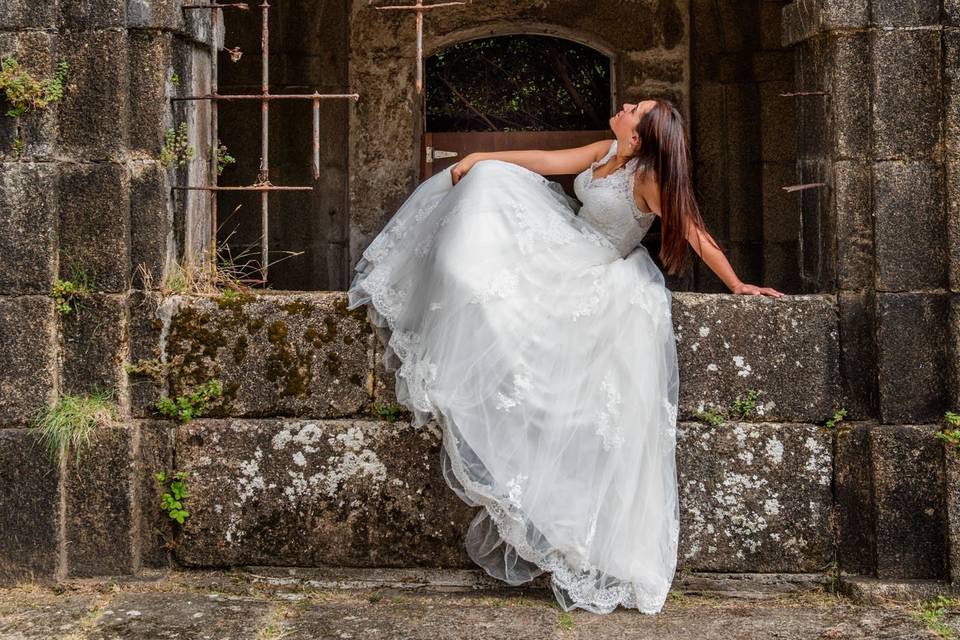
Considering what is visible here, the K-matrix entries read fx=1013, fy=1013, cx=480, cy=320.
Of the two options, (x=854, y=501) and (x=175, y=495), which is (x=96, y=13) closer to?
(x=175, y=495)

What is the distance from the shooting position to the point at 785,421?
3.82 m

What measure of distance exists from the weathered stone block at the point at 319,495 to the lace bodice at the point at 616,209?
3.41ft

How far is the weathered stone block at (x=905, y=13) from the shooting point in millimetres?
3707

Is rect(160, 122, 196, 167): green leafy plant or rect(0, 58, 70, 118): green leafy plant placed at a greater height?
rect(0, 58, 70, 118): green leafy plant

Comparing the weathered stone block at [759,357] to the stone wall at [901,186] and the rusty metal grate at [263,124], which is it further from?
the rusty metal grate at [263,124]

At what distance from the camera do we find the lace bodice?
3.96 m

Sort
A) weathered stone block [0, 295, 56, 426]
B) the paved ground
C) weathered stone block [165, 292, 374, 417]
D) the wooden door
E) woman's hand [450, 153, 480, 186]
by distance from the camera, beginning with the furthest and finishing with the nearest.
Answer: the wooden door → woman's hand [450, 153, 480, 186] → weathered stone block [165, 292, 374, 417] → weathered stone block [0, 295, 56, 426] → the paved ground

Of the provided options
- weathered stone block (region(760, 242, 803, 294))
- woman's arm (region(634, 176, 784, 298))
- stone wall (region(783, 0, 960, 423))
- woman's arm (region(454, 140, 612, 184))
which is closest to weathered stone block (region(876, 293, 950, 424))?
stone wall (region(783, 0, 960, 423))

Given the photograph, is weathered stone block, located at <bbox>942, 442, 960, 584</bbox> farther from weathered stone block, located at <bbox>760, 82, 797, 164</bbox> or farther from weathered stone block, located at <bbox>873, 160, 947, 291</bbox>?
weathered stone block, located at <bbox>760, 82, 797, 164</bbox>

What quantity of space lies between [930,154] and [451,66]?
2976mm

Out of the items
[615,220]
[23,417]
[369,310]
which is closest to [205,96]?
[369,310]

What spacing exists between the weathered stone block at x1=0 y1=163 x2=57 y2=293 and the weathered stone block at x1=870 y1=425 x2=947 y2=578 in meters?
3.14

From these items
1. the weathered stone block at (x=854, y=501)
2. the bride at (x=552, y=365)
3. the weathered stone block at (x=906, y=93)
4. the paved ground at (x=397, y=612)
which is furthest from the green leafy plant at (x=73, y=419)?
the weathered stone block at (x=906, y=93)

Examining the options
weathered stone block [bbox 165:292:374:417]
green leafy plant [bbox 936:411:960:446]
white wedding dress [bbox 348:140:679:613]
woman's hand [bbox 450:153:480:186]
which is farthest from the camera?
A: woman's hand [bbox 450:153:480:186]
